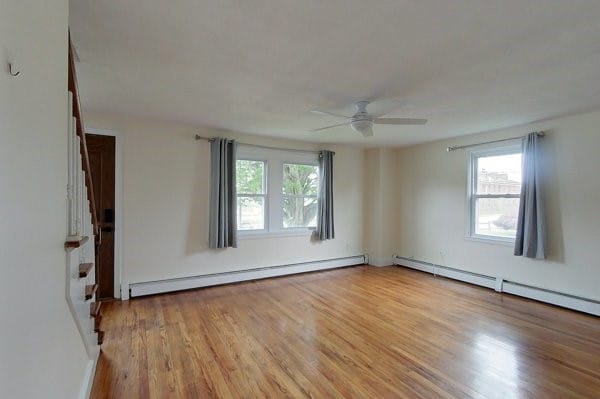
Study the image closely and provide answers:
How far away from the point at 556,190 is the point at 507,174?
0.66 m

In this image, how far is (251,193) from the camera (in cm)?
491

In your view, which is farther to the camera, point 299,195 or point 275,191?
point 299,195

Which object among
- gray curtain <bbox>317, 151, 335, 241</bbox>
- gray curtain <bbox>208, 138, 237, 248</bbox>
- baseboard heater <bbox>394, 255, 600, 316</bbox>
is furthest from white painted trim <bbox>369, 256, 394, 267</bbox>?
gray curtain <bbox>208, 138, 237, 248</bbox>

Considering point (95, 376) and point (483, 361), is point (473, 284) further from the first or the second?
point (95, 376)

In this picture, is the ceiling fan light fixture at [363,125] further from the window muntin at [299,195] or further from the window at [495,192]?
the window at [495,192]

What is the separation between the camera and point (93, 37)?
1979mm

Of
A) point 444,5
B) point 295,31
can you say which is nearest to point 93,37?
point 295,31

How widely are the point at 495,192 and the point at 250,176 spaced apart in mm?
3716

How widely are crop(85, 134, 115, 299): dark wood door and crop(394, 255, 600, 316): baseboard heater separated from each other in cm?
487

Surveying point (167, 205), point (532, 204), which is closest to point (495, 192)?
point (532, 204)

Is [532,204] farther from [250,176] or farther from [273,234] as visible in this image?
[250,176]

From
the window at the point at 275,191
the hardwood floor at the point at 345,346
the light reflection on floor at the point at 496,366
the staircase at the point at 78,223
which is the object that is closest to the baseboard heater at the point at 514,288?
the hardwood floor at the point at 345,346

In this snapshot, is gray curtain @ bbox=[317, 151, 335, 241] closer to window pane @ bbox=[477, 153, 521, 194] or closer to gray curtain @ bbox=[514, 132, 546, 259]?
window pane @ bbox=[477, 153, 521, 194]

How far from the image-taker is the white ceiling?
169cm
